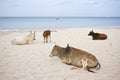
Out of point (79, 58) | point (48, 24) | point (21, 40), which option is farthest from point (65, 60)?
point (48, 24)

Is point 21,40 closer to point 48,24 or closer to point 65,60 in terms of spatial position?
point 65,60

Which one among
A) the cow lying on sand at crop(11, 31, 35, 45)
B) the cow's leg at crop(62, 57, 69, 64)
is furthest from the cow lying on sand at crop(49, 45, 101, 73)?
the cow lying on sand at crop(11, 31, 35, 45)

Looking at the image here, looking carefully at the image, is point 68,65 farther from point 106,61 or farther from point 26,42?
point 26,42

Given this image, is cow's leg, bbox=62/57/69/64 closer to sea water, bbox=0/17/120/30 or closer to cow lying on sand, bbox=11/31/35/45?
cow lying on sand, bbox=11/31/35/45

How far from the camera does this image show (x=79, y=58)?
255 inches

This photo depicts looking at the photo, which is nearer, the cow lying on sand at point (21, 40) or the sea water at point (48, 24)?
the cow lying on sand at point (21, 40)

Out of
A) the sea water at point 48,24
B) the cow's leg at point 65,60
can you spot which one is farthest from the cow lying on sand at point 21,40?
the sea water at point 48,24

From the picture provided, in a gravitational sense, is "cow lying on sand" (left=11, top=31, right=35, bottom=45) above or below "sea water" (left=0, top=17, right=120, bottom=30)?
above

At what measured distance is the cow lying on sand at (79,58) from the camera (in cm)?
627

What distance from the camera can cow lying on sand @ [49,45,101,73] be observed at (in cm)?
627

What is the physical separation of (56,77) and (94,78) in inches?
46.4

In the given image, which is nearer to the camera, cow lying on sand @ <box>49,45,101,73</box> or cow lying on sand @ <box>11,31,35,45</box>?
cow lying on sand @ <box>49,45,101,73</box>

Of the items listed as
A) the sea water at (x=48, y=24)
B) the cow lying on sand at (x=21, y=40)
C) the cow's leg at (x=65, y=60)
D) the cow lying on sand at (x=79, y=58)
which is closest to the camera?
the cow lying on sand at (x=79, y=58)

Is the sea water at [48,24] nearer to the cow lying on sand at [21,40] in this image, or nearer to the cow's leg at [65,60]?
the cow lying on sand at [21,40]
